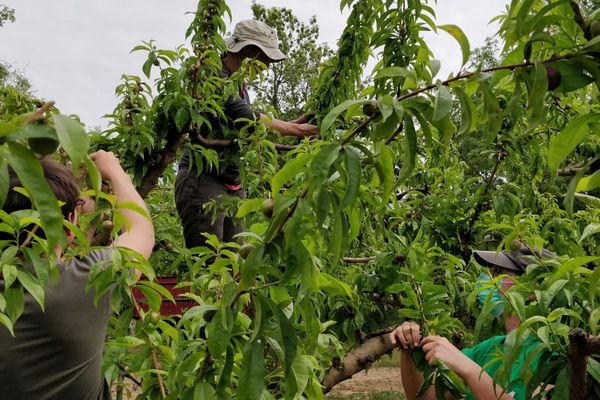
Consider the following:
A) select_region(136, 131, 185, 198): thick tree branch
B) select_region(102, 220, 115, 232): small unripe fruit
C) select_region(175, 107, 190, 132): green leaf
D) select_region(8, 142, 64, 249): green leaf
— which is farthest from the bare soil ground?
select_region(8, 142, 64, 249): green leaf

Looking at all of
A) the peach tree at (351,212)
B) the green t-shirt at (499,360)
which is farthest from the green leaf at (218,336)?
the green t-shirt at (499,360)

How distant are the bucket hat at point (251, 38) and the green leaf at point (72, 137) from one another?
301cm

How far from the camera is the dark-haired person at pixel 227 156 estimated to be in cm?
307

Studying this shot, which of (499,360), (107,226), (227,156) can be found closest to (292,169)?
(107,226)

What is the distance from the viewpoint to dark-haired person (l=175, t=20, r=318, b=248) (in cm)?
307

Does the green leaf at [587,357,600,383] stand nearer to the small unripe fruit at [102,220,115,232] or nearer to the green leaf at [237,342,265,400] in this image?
the green leaf at [237,342,265,400]

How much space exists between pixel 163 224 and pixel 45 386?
297cm

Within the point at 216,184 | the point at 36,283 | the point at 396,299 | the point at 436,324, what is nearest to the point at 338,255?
the point at 36,283

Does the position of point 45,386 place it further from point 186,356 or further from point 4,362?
point 186,356

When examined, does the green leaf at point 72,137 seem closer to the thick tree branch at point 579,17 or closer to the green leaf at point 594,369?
the thick tree branch at point 579,17

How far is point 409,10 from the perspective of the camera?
2418 mm

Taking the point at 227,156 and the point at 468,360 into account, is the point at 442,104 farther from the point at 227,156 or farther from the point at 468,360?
the point at 227,156

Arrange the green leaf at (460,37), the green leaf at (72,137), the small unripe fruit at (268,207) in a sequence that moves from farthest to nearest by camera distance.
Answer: the small unripe fruit at (268,207) < the green leaf at (460,37) < the green leaf at (72,137)

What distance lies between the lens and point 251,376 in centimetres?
86
